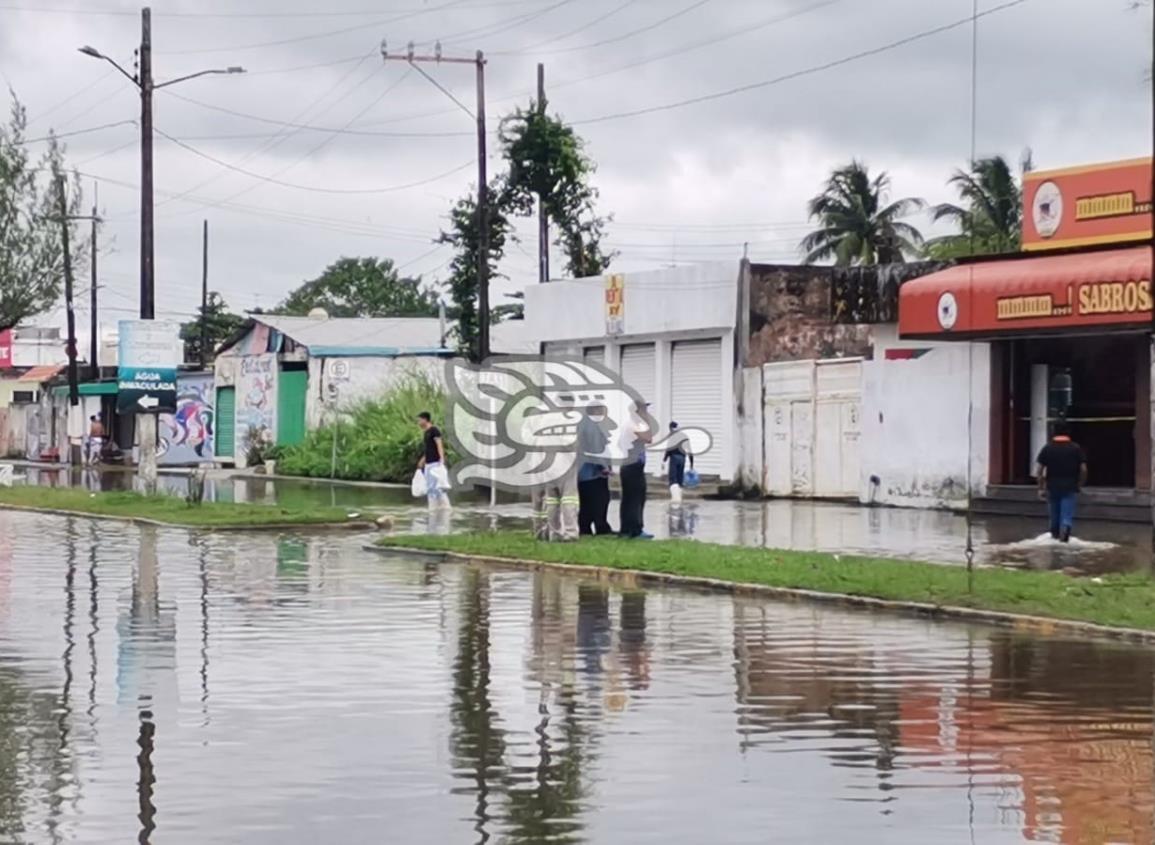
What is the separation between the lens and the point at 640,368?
4359cm

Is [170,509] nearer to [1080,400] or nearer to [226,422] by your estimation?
[1080,400]

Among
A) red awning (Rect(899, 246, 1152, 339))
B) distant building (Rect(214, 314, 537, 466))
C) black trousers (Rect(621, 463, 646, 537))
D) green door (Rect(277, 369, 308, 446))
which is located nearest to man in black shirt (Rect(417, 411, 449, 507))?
black trousers (Rect(621, 463, 646, 537))

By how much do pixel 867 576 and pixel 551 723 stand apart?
8306 millimetres

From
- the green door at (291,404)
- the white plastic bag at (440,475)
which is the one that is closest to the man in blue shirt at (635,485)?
the white plastic bag at (440,475)

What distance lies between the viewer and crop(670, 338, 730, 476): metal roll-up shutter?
132 feet

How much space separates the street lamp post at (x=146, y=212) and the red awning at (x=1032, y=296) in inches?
533

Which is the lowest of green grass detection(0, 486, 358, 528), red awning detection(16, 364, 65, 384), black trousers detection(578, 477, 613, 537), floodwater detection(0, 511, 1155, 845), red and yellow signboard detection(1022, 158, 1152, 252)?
floodwater detection(0, 511, 1155, 845)

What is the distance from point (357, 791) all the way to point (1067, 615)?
8746 mm

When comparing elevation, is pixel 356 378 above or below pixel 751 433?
above

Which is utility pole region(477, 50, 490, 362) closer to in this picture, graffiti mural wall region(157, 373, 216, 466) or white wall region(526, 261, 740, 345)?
white wall region(526, 261, 740, 345)

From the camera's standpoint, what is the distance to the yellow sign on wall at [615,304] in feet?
142

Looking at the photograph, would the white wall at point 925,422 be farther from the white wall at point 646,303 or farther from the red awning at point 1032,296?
the white wall at point 646,303

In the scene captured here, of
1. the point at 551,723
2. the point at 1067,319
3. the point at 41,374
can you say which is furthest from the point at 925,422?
the point at 41,374

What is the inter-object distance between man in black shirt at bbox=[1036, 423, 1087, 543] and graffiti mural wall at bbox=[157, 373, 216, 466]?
142 feet
